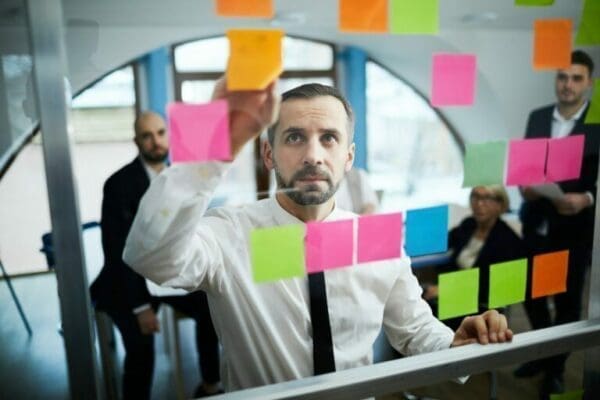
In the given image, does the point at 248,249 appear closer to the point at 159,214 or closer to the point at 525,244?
the point at 159,214

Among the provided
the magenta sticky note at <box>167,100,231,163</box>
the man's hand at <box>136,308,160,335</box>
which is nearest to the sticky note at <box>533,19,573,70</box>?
the magenta sticky note at <box>167,100,231,163</box>

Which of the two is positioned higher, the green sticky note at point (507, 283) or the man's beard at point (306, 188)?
the man's beard at point (306, 188)

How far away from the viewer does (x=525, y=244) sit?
154 centimetres

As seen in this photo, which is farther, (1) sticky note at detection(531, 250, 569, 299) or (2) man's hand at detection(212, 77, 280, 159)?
(1) sticky note at detection(531, 250, 569, 299)

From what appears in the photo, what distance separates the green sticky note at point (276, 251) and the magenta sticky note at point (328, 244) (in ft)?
0.07

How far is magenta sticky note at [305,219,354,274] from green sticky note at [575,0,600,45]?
709mm

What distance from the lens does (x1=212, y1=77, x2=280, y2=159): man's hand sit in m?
0.83

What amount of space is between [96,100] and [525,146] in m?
0.95

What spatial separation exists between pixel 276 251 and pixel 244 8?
46 cm

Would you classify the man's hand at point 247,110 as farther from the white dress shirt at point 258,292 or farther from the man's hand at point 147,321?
the man's hand at point 147,321

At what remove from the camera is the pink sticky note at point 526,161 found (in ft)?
3.61

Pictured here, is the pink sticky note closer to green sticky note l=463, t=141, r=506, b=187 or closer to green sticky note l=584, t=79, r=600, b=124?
green sticky note l=463, t=141, r=506, b=187

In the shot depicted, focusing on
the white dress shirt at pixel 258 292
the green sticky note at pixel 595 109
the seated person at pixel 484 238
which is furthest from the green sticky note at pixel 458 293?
the green sticky note at pixel 595 109

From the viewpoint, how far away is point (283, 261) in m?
0.95
